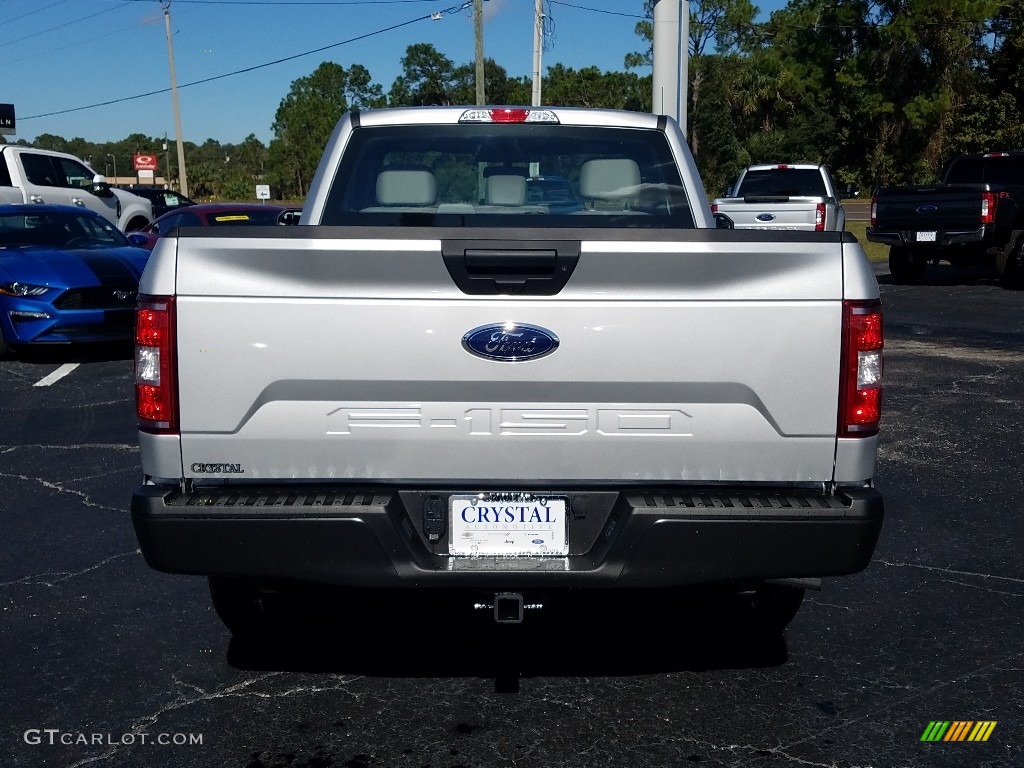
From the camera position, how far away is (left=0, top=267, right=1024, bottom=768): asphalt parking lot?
3.52 meters

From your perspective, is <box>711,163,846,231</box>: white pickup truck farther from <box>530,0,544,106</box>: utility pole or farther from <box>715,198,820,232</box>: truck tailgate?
<box>530,0,544,106</box>: utility pole

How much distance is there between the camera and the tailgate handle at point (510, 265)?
3248 mm

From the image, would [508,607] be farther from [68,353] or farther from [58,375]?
[68,353]

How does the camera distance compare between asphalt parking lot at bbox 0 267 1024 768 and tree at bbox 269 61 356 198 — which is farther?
tree at bbox 269 61 356 198

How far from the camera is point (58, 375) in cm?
1081

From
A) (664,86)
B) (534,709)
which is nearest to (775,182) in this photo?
(664,86)

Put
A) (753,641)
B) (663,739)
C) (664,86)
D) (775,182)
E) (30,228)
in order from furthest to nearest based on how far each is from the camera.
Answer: (775,182) → (664,86) → (30,228) → (753,641) → (663,739)

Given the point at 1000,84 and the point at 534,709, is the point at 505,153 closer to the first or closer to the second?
the point at 534,709

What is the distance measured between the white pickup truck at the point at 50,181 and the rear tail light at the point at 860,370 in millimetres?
17918

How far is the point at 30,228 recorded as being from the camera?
41.2 feet

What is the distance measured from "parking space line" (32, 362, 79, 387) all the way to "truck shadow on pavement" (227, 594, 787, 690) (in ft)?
22.2

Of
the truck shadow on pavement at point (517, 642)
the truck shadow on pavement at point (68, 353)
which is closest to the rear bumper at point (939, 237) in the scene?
the truck shadow on pavement at point (68, 353)

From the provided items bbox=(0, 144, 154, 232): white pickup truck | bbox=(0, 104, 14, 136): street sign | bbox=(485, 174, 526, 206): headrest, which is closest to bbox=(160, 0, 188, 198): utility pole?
bbox=(0, 104, 14, 136): street sign

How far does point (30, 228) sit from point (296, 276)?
34.3ft
